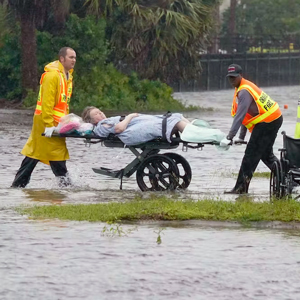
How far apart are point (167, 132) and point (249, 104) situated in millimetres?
981

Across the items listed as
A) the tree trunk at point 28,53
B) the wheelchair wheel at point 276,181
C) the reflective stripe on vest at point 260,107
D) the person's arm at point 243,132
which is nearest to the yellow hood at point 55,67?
the reflective stripe on vest at point 260,107

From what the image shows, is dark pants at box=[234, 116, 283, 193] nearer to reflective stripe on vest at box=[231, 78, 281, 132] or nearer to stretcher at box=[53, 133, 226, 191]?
reflective stripe on vest at box=[231, 78, 281, 132]

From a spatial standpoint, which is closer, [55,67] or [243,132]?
[243,132]

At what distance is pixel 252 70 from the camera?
49188mm

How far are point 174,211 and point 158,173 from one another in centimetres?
250

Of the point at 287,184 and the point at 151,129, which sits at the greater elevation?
the point at 151,129

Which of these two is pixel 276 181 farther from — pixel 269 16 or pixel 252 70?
pixel 269 16

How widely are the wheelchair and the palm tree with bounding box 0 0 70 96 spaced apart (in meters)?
18.7

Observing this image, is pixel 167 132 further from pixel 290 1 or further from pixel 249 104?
pixel 290 1

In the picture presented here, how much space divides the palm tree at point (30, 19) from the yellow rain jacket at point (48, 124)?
1637cm

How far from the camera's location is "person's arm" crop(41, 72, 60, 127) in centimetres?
1327

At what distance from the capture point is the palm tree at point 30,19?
29.7 m

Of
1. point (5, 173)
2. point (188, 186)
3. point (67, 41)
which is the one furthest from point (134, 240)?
point (67, 41)

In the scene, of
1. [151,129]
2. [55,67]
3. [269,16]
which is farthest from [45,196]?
[269,16]
